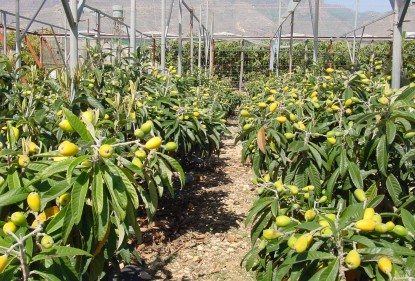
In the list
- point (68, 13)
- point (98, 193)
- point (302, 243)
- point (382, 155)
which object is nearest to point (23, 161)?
point (98, 193)

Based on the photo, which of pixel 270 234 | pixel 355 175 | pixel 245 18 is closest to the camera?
pixel 270 234

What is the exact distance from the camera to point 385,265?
117cm

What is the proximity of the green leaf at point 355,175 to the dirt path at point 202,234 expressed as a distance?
1.35 metres

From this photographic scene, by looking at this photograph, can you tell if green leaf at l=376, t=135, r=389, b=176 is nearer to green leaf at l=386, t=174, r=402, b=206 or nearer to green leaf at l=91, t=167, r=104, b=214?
green leaf at l=386, t=174, r=402, b=206

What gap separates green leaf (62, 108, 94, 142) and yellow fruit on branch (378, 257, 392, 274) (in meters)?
0.92

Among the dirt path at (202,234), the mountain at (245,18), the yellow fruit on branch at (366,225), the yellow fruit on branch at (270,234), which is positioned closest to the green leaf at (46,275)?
the yellow fruit on branch at (270,234)

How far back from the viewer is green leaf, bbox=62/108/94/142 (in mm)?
1363

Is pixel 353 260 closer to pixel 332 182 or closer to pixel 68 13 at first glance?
pixel 332 182

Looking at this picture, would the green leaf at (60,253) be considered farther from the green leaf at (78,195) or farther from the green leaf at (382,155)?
the green leaf at (382,155)

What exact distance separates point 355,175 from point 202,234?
202cm

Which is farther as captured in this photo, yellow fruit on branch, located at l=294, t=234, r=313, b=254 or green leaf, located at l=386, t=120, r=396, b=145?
green leaf, located at l=386, t=120, r=396, b=145

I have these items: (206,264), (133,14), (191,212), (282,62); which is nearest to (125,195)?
(206,264)

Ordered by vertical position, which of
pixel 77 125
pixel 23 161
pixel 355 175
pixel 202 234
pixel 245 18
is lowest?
pixel 202 234

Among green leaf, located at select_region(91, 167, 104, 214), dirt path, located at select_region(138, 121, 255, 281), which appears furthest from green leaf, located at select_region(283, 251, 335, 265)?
dirt path, located at select_region(138, 121, 255, 281)
